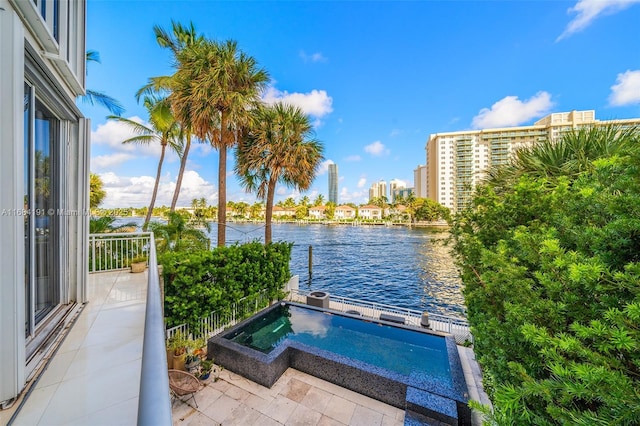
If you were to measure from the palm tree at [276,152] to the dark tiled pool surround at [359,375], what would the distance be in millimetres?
3954

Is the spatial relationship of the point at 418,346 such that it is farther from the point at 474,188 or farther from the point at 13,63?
the point at 13,63

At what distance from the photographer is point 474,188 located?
15.0 ft

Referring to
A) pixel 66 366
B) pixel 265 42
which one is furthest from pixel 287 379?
pixel 265 42

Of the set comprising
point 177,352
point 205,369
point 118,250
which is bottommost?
point 205,369

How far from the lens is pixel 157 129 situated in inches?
452

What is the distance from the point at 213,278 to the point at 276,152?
15.8ft

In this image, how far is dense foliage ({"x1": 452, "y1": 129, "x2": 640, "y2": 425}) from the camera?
1072 mm

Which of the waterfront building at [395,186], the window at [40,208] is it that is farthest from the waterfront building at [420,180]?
the window at [40,208]

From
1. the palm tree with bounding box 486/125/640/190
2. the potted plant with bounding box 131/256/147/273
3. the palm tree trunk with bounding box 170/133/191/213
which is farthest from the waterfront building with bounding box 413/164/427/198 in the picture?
the potted plant with bounding box 131/256/147/273

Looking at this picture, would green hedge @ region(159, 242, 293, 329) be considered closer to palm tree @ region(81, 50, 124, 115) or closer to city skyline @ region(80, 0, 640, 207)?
city skyline @ region(80, 0, 640, 207)

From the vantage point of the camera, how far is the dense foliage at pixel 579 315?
3.52 feet

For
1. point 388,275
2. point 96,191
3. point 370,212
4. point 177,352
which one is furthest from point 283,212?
point 177,352

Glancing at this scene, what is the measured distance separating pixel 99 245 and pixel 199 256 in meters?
2.23

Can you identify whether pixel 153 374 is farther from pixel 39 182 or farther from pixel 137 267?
pixel 137 267
